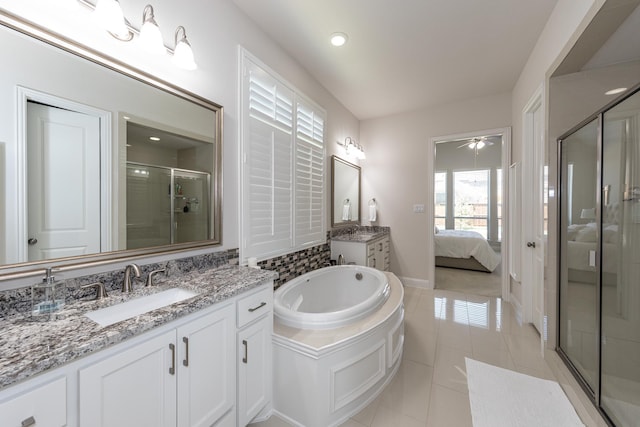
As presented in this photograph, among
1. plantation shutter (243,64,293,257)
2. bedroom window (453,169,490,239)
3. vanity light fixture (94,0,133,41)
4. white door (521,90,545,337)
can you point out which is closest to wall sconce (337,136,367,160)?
plantation shutter (243,64,293,257)

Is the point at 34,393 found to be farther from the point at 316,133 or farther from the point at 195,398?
the point at 316,133

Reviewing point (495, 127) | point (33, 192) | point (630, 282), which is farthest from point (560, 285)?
point (33, 192)

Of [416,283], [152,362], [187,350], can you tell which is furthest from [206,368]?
[416,283]

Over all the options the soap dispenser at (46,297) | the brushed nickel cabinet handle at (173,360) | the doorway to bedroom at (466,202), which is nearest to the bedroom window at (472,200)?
the doorway to bedroom at (466,202)

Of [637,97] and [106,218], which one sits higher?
[637,97]

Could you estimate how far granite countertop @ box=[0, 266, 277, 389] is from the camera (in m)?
0.64

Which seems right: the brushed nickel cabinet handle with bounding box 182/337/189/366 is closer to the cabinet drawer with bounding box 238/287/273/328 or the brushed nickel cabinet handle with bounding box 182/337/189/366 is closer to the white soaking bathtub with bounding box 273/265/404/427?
the cabinet drawer with bounding box 238/287/273/328

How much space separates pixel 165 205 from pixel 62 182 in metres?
0.46

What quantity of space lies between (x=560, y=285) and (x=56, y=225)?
3207 mm

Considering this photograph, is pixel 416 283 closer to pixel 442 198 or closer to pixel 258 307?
pixel 258 307

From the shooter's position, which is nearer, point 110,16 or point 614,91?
point 110,16

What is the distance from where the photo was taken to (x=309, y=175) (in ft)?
8.98

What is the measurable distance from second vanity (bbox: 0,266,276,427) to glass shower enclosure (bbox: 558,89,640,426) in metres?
2.04

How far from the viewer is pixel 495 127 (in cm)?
329
